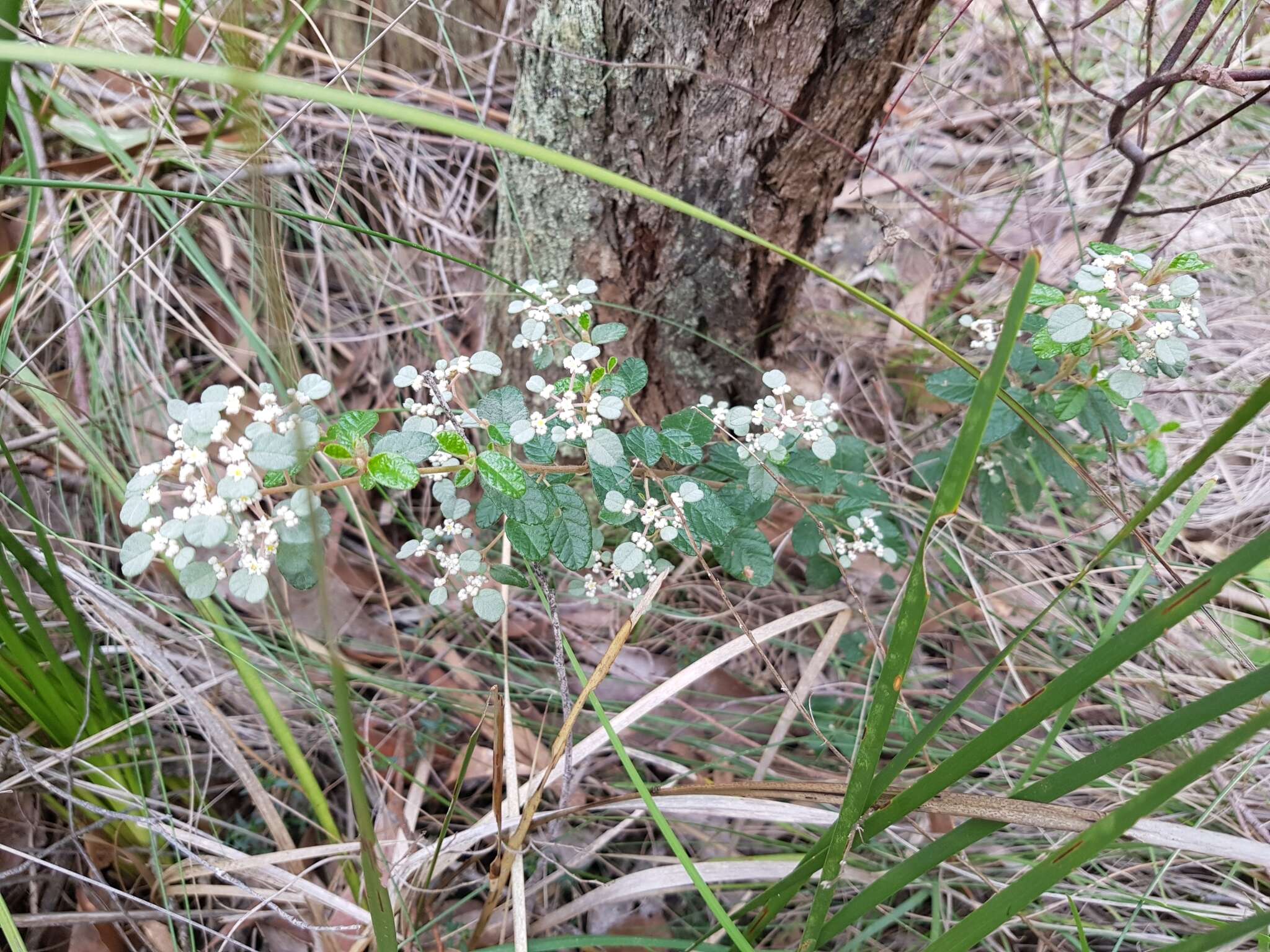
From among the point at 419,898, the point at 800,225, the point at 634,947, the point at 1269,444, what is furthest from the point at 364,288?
the point at 1269,444

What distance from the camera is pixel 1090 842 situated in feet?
1.92

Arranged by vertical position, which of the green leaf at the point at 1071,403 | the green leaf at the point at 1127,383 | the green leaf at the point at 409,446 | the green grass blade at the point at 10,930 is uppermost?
the green leaf at the point at 1127,383

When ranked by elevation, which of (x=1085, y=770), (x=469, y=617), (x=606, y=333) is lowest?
(x=469, y=617)

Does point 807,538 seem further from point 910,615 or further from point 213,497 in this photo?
point 213,497

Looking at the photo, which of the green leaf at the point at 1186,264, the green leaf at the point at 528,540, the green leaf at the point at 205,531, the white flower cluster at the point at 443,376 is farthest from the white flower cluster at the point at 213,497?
the green leaf at the point at 1186,264

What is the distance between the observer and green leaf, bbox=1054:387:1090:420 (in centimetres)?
100

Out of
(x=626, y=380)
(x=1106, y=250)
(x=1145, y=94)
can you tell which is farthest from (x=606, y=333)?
(x=1145, y=94)

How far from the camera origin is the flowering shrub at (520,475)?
72cm

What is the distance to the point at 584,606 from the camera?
1.47 metres

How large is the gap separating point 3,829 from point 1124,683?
174cm

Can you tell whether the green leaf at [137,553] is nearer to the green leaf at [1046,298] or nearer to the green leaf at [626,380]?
the green leaf at [626,380]

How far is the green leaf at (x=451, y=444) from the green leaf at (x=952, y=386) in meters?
0.68

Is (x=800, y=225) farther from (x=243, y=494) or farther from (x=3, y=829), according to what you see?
(x=3, y=829)

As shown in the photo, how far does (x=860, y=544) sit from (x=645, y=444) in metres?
0.38
